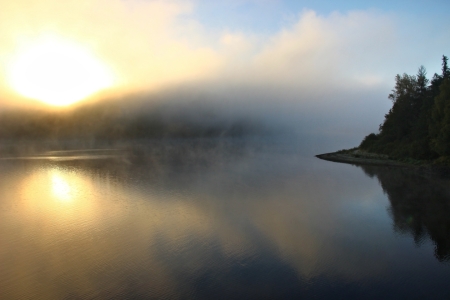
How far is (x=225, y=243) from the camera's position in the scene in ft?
49.6

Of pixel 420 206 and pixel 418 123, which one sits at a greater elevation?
pixel 418 123

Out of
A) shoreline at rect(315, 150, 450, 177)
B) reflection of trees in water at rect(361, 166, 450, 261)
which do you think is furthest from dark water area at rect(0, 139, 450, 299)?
shoreline at rect(315, 150, 450, 177)

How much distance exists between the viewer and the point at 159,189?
28812 mm

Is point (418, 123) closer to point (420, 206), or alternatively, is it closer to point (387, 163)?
point (387, 163)

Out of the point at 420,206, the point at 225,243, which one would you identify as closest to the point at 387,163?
the point at 420,206

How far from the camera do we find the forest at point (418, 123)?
38022mm

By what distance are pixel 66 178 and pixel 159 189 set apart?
1449cm

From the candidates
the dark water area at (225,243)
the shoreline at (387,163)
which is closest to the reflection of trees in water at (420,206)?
the dark water area at (225,243)

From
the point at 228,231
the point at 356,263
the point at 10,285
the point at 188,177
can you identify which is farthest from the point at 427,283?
the point at 188,177

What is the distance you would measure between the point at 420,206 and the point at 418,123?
2950cm

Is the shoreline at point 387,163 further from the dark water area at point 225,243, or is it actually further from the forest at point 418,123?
the dark water area at point 225,243

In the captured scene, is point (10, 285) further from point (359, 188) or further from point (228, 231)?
point (359, 188)

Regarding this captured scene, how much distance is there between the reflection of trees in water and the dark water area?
8 cm

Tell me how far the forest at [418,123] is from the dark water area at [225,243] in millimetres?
11121
